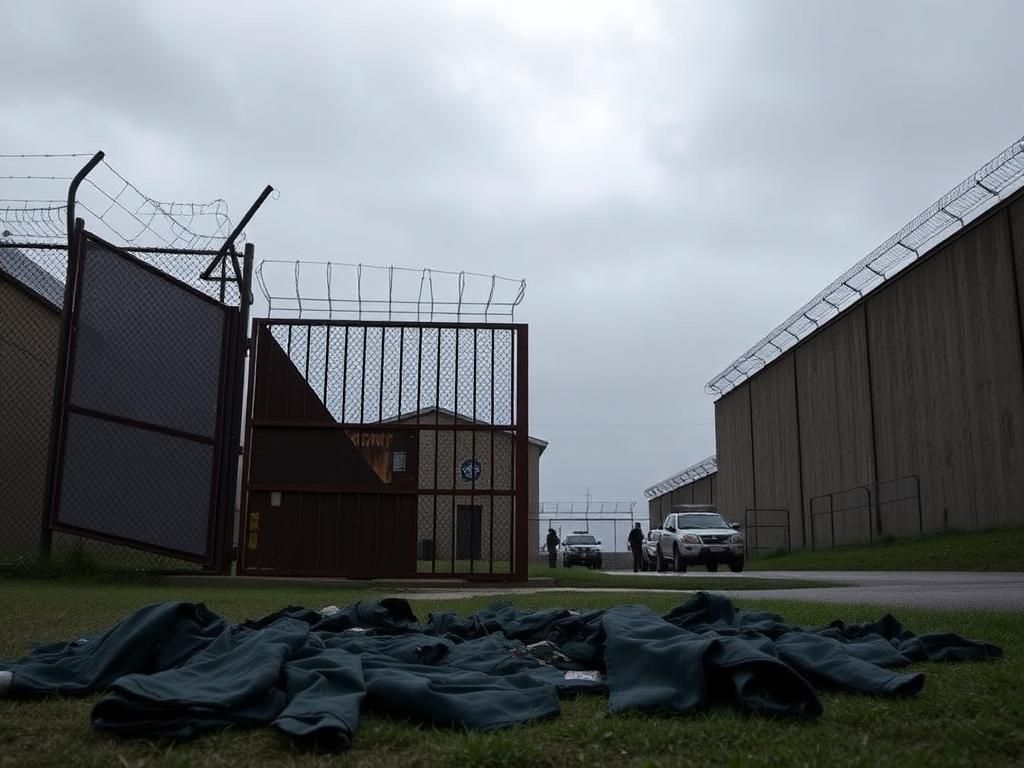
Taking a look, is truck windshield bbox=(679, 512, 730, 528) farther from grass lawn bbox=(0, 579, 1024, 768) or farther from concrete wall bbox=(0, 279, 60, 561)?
grass lawn bbox=(0, 579, 1024, 768)

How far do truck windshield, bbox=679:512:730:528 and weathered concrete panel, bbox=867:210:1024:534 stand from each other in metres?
4.77

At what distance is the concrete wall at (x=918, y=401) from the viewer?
66.3ft

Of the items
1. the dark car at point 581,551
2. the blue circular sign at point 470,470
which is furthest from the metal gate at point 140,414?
the dark car at point 581,551

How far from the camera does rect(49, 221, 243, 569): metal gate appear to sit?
32.8 ft

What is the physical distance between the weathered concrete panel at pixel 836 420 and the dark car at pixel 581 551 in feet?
42.1

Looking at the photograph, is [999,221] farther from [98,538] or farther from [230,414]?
[98,538]

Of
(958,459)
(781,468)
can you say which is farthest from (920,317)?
(781,468)

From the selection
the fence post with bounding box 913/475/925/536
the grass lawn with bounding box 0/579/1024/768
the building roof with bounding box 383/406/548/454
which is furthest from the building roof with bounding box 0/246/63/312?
the fence post with bounding box 913/475/925/536

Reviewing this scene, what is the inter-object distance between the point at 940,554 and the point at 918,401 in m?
5.80

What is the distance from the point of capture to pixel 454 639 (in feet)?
14.1

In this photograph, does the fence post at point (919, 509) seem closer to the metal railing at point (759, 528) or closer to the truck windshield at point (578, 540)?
the metal railing at point (759, 528)

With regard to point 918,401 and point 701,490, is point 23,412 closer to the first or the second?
point 918,401

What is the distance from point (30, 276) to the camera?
1218cm

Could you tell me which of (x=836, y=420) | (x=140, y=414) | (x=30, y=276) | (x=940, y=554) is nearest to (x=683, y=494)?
(x=836, y=420)
